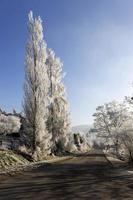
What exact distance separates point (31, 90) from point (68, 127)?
19.0 meters

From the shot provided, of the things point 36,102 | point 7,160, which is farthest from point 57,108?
point 7,160

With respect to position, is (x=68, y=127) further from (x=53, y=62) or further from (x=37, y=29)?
(x=37, y=29)

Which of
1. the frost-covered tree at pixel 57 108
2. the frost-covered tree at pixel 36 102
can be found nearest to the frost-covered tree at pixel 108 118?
the frost-covered tree at pixel 57 108

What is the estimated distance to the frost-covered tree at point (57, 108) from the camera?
186 feet

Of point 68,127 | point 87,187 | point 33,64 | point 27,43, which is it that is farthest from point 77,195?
point 68,127

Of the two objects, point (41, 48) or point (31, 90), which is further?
point (41, 48)

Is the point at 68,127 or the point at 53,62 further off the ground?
the point at 53,62

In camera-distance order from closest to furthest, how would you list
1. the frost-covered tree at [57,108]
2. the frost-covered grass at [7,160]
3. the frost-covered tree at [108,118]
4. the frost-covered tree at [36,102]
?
the frost-covered grass at [7,160] → the frost-covered tree at [36,102] → the frost-covered tree at [57,108] → the frost-covered tree at [108,118]

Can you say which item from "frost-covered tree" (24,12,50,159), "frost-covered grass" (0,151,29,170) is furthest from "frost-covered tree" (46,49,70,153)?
"frost-covered grass" (0,151,29,170)

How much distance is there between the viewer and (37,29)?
4725 cm

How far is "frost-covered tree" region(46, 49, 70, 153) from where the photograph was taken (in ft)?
186

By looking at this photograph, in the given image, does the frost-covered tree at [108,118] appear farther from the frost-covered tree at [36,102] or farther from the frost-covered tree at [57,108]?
the frost-covered tree at [36,102]

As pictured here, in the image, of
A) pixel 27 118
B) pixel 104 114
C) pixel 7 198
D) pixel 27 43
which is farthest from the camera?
pixel 104 114

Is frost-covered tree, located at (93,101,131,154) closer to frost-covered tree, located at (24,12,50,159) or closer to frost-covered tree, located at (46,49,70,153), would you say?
frost-covered tree, located at (46,49,70,153)
